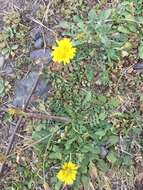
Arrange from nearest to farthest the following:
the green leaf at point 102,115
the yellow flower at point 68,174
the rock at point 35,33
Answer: the yellow flower at point 68,174 < the green leaf at point 102,115 < the rock at point 35,33

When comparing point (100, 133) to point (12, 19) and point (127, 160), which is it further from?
point (12, 19)

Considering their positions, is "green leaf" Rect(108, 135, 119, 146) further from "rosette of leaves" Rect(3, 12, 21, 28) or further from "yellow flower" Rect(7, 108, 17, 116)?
"rosette of leaves" Rect(3, 12, 21, 28)

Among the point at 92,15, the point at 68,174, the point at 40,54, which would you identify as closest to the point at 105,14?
the point at 92,15

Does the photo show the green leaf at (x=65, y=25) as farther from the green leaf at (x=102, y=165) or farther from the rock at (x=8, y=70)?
the green leaf at (x=102, y=165)

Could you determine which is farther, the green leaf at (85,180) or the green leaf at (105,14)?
the green leaf at (105,14)

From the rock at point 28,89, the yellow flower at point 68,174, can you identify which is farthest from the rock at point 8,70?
the yellow flower at point 68,174

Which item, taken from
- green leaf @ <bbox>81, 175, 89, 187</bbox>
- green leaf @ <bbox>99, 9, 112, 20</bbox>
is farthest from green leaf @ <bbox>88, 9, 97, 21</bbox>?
green leaf @ <bbox>81, 175, 89, 187</bbox>
